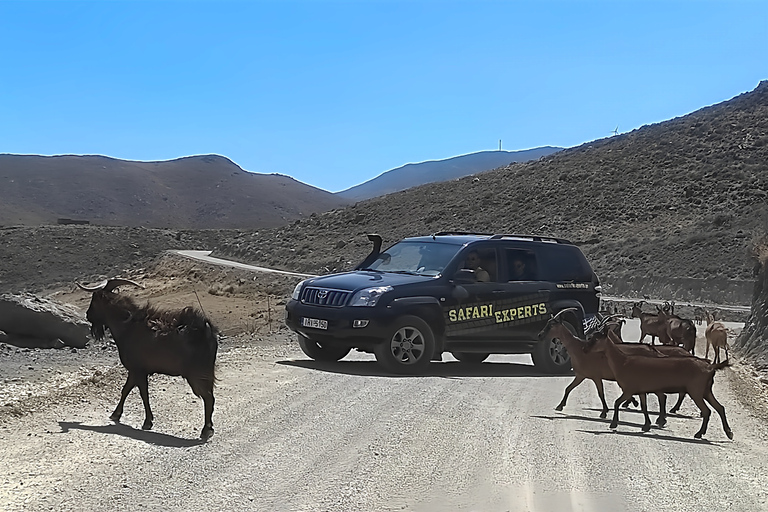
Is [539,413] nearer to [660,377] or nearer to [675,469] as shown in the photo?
[660,377]

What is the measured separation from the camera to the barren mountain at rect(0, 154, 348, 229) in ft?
446

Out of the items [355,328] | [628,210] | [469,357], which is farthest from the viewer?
[628,210]

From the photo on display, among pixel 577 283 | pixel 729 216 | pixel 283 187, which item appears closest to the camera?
pixel 577 283

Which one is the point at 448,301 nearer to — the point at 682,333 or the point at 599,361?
the point at 599,361

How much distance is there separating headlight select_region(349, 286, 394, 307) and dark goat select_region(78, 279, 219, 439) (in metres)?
4.16

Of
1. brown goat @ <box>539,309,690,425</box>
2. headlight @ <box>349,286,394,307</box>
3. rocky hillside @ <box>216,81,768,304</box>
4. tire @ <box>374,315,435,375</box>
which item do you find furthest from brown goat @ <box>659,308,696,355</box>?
rocky hillside @ <box>216,81,768,304</box>

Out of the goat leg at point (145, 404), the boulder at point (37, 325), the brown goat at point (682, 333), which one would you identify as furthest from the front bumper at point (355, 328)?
the boulder at point (37, 325)

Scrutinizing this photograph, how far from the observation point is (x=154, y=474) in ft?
22.1

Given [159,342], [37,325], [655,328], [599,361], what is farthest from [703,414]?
[37,325]

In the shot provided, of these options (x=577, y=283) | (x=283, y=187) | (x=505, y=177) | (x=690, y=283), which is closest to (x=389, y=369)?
(x=577, y=283)

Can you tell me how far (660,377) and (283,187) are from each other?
189924 mm

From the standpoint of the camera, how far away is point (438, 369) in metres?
14.0

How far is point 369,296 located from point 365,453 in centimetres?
503

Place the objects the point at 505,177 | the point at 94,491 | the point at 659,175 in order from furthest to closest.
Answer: the point at 505,177, the point at 659,175, the point at 94,491
